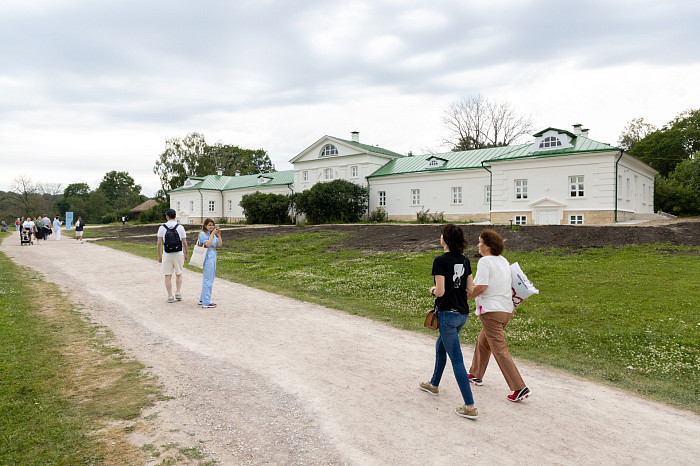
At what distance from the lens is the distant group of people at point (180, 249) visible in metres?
9.44

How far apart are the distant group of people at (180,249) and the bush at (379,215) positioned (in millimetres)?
29642

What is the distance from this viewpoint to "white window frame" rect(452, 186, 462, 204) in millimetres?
35469

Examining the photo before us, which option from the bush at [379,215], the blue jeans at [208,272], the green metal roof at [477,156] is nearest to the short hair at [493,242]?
the blue jeans at [208,272]

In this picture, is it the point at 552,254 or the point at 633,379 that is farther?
the point at 552,254

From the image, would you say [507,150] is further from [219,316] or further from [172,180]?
[172,180]

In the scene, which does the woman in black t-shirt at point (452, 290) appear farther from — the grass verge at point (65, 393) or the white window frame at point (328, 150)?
the white window frame at point (328, 150)

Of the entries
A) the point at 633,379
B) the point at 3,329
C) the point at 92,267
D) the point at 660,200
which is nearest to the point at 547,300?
the point at 633,379

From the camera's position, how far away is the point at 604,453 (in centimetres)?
367

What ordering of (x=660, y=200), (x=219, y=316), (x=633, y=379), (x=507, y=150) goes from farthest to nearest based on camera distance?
(x=660, y=200) → (x=507, y=150) → (x=219, y=316) → (x=633, y=379)

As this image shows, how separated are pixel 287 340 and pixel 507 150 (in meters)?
31.0

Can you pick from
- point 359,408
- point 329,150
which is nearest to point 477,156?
point 329,150

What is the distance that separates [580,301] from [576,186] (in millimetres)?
21449

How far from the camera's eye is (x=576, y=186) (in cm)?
2806

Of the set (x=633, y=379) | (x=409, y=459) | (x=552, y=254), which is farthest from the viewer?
(x=552, y=254)
